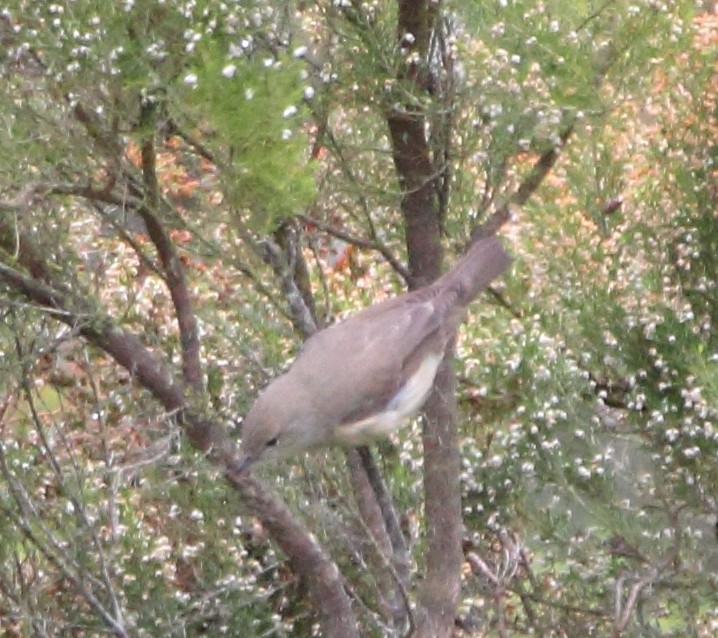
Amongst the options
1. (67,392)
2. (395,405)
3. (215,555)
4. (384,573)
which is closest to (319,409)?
(395,405)

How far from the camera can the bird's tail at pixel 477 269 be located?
4.18 metres

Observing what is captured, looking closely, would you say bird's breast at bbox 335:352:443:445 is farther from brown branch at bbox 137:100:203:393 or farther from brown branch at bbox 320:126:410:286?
brown branch at bbox 320:126:410:286

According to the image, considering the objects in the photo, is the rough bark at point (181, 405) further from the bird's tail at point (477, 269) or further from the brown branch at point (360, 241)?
the bird's tail at point (477, 269)

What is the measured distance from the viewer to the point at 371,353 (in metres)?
4.09

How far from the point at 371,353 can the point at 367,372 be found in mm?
71

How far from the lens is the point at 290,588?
482cm

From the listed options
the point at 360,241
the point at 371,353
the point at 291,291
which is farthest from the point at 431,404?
the point at 291,291

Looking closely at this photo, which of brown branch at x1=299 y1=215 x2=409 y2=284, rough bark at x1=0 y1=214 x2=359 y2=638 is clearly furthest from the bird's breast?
brown branch at x1=299 y1=215 x2=409 y2=284

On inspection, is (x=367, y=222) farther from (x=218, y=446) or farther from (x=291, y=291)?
(x=218, y=446)

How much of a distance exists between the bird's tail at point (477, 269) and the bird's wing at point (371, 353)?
0.06 meters

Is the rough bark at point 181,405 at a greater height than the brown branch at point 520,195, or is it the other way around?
the brown branch at point 520,195

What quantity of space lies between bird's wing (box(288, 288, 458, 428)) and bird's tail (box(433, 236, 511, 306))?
63mm

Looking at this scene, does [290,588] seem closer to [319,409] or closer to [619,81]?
[319,409]

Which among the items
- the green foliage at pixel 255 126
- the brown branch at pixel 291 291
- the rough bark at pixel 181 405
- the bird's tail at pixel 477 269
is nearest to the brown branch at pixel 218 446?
the rough bark at pixel 181 405
